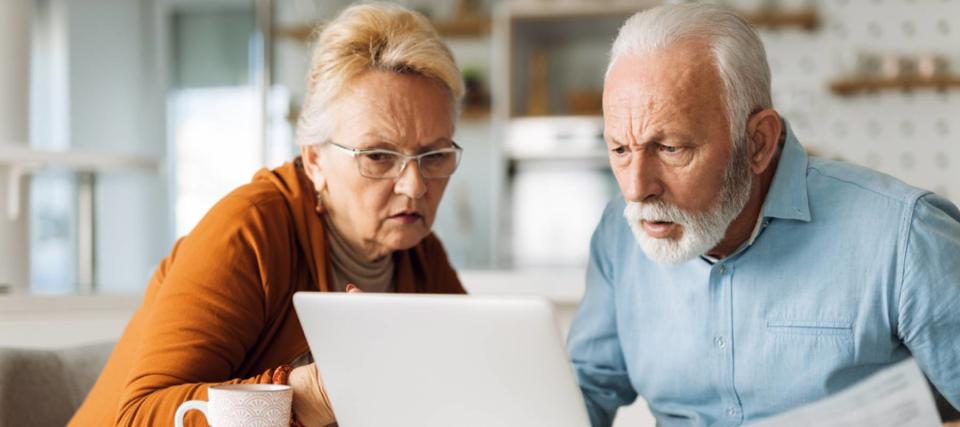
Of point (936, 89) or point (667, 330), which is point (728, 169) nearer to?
point (667, 330)

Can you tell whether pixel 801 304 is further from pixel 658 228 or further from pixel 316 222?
pixel 316 222

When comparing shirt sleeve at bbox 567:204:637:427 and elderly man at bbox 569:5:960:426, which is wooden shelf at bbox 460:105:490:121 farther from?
elderly man at bbox 569:5:960:426

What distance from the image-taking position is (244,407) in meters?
1.13

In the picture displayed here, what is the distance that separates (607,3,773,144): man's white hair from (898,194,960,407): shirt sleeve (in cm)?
27

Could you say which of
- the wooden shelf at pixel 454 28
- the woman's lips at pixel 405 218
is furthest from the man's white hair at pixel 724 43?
the wooden shelf at pixel 454 28

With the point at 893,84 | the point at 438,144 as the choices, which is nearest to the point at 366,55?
the point at 438,144

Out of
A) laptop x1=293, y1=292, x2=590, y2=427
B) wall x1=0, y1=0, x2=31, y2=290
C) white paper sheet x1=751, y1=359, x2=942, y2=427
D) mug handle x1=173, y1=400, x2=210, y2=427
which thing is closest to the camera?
white paper sheet x1=751, y1=359, x2=942, y2=427

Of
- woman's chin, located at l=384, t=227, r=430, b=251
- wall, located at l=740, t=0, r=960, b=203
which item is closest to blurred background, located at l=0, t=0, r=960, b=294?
wall, located at l=740, t=0, r=960, b=203

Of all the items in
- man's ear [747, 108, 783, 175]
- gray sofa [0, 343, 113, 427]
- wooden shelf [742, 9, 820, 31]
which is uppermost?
wooden shelf [742, 9, 820, 31]

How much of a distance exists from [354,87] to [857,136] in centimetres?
414

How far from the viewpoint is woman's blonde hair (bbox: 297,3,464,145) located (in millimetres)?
1606

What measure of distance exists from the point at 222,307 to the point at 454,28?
14.9ft

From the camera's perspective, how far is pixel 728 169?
1.44m

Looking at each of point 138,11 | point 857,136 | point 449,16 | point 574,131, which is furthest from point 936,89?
point 138,11
